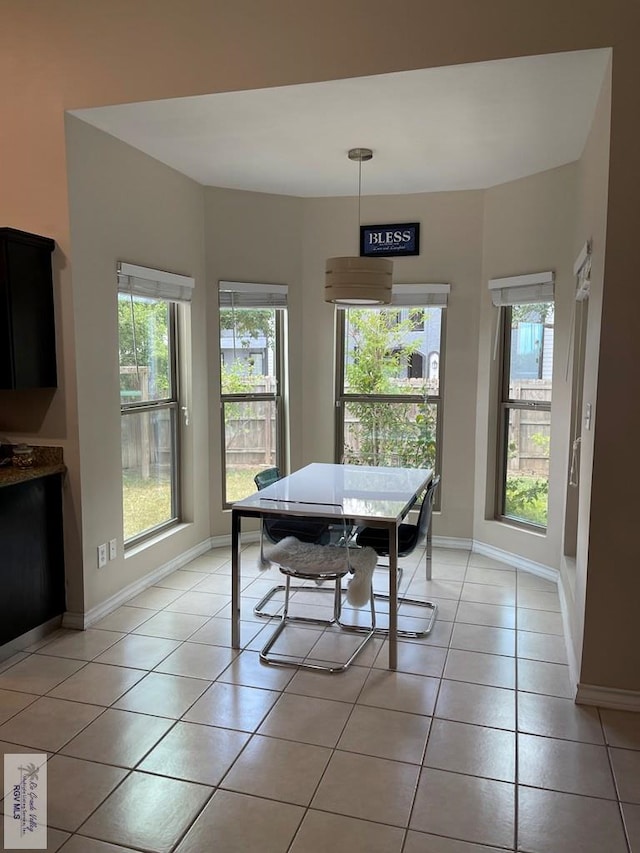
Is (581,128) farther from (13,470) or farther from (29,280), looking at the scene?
(13,470)

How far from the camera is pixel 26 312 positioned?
3.17 meters

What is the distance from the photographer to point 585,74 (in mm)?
2770

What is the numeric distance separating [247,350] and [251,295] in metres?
0.41

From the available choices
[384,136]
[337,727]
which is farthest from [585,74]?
[337,727]

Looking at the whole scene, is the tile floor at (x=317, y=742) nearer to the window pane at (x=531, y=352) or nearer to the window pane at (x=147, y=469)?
the window pane at (x=147, y=469)

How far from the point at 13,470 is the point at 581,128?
3.41m

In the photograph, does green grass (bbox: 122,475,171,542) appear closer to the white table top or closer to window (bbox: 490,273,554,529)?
the white table top

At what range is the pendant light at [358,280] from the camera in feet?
10.6

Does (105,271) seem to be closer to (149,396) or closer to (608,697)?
(149,396)

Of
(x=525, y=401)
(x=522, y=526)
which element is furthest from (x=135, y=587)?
(x=525, y=401)

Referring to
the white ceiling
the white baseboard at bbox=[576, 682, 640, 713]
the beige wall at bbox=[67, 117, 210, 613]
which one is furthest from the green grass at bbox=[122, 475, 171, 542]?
the white baseboard at bbox=[576, 682, 640, 713]

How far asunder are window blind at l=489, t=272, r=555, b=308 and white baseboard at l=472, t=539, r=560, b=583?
5.75 feet

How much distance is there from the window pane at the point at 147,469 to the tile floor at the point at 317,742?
710 millimetres

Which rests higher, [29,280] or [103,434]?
[29,280]
